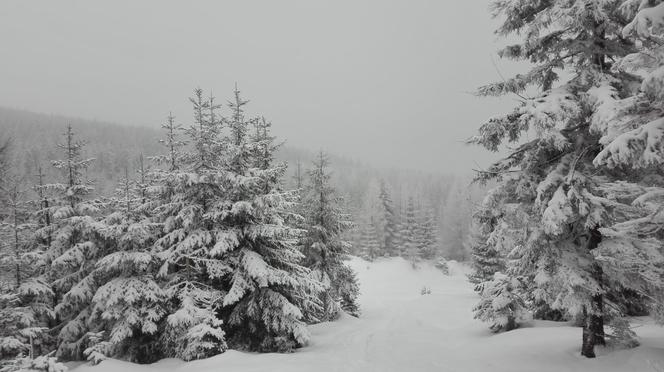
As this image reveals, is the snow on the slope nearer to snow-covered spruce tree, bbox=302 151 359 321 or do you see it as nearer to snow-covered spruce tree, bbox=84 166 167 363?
snow-covered spruce tree, bbox=84 166 167 363

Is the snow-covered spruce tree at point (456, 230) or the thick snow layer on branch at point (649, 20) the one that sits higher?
the thick snow layer on branch at point (649, 20)

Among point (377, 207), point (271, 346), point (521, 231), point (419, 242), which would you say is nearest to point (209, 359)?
point (271, 346)

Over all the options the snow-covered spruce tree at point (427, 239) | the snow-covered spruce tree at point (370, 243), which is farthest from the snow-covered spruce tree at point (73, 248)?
the snow-covered spruce tree at point (427, 239)

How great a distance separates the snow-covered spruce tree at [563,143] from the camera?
8492 mm

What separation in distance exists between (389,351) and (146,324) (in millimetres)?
9011

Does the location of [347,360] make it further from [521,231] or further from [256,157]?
[256,157]

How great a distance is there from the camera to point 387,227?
73250 millimetres

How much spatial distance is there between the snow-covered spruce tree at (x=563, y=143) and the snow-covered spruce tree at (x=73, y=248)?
15370 mm

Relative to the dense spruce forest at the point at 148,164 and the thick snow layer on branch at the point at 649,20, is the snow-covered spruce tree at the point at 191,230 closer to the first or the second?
the dense spruce forest at the point at 148,164

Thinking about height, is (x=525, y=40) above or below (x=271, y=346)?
above

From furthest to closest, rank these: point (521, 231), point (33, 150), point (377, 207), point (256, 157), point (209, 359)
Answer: point (33, 150) < point (377, 207) < point (256, 157) < point (209, 359) < point (521, 231)

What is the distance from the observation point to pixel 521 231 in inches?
367

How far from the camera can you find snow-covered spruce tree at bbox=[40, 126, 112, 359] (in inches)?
617

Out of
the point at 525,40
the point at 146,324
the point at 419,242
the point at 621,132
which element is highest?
the point at 525,40
